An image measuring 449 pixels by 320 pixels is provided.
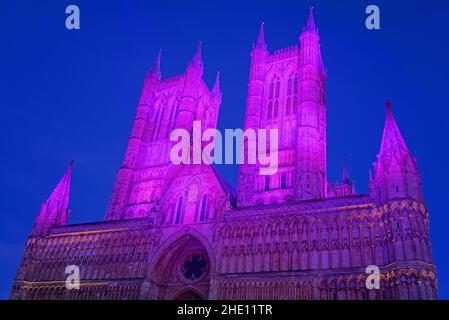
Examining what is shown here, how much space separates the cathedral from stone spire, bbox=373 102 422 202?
0.28 ft

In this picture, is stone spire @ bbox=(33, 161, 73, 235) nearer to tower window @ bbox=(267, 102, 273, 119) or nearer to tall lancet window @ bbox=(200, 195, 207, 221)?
tall lancet window @ bbox=(200, 195, 207, 221)

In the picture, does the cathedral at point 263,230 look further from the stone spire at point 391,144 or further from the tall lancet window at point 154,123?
the tall lancet window at point 154,123

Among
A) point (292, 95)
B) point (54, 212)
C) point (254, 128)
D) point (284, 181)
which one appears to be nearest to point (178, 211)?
point (54, 212)

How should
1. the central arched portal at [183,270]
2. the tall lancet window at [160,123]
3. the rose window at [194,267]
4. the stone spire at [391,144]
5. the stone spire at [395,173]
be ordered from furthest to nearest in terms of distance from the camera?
the tall lancet window at [160,123]
the rose window at [194,267]
the central arched portal at [183,270]
the stone spire at [391,144]
the stone spire at [395,173]

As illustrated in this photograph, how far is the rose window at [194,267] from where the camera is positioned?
117ft

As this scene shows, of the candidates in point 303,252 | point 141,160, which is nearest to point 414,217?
point 303,252

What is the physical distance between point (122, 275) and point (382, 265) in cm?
2254

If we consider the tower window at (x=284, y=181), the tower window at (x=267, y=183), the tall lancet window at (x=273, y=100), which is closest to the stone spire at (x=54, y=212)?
the tower window at (x=267, y=183)

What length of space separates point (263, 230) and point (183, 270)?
868 cm

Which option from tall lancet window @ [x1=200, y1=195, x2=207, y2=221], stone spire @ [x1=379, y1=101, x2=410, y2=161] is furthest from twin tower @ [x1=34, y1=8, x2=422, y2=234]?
stone spire @ [x1=379, y1=101, x2=410, y2=161]

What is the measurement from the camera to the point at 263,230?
3359 cm

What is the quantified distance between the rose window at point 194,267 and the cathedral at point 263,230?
0.10 meters

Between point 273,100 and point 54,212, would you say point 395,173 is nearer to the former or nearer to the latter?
point 273,100
